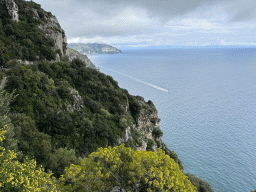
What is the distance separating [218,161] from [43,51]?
5284 centimetres

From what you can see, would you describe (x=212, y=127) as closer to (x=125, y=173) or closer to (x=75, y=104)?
(x=75, y=104)

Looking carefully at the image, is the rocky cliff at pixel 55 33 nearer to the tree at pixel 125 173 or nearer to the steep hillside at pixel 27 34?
the steep hillside at pixel 27 34

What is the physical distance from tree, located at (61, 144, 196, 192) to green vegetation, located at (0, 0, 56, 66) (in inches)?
946

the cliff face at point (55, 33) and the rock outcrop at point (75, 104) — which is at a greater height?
the cliff face at point (55, 33)

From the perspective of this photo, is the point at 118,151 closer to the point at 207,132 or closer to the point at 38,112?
the point at 38,112

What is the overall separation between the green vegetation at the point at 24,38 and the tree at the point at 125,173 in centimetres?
2402

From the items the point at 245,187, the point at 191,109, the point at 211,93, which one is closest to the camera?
the point at 245,187

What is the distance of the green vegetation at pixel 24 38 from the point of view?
1178 inches

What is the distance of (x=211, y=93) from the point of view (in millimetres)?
95312

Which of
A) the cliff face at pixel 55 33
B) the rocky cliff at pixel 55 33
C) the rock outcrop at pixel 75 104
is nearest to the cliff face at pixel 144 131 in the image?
the rock outcrop at pixel 75 104

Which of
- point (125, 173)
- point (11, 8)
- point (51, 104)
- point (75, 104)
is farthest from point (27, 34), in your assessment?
point (125, 173)

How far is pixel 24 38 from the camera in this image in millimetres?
33938

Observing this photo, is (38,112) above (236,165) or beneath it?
above

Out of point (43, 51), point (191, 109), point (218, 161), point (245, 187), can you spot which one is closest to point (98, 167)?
point (43, 51)
